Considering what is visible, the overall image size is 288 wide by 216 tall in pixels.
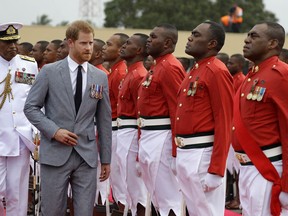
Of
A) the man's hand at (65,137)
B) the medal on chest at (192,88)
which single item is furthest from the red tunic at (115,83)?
the man's hand at (65,137)

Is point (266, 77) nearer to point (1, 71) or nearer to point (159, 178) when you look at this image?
point (159, 178)

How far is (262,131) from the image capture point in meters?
7.21

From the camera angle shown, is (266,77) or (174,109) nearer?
(266,77)

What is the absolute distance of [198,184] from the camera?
8070 mm

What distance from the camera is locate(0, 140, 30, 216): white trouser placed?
364 inches

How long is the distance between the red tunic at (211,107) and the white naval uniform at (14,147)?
1940 mm

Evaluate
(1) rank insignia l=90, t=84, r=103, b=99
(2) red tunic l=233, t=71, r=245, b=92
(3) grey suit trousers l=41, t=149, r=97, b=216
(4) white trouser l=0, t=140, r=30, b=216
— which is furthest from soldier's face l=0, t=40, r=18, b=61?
(2) red tunic l=233, t=71, r=245, b=92

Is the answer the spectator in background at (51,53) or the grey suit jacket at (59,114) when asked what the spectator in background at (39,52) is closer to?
the spectator in background at (51,53)

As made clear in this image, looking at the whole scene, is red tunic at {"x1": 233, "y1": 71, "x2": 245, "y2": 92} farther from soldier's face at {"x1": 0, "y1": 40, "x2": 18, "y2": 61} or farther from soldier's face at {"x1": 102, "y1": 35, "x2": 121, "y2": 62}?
soldier's face at {"x1": 0, "y1": 40, "x2": 18, "y2": 61}

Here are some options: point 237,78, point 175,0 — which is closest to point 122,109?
point 237,78

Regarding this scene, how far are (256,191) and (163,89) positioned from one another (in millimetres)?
2361

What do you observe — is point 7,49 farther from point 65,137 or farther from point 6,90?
point 65,137

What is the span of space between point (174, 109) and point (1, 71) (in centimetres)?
200

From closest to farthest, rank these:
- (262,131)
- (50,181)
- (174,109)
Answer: (262,131)
(50,181)
(174,109)
